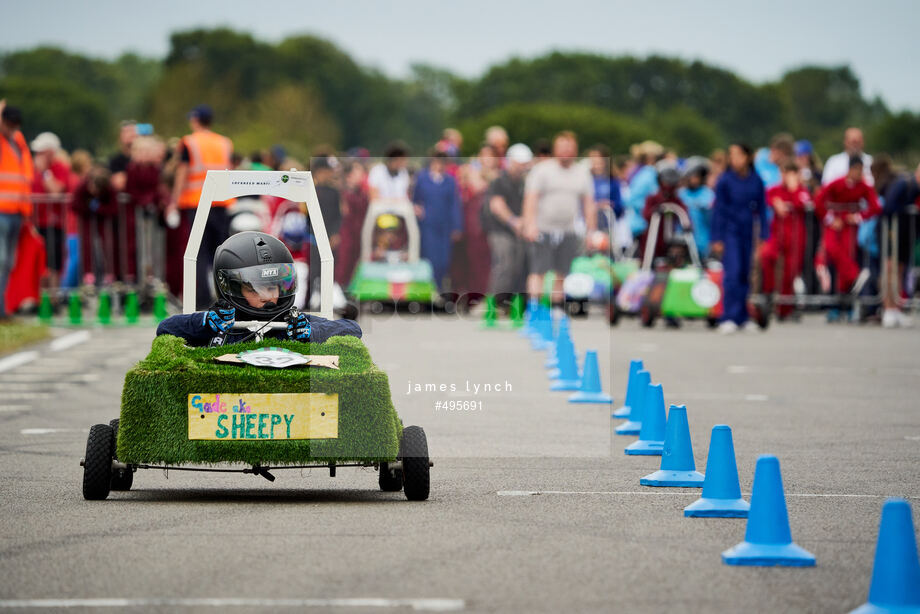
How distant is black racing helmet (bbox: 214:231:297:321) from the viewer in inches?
354

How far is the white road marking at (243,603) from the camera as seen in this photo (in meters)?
5.97

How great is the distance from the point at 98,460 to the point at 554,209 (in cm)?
1502

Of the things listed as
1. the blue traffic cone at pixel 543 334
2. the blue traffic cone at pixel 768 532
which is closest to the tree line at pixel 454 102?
the blue traffic cone at pixel 543 334

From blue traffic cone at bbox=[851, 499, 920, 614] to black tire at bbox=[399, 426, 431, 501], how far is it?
9.98 ft

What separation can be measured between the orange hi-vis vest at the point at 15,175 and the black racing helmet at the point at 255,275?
41.7 ft

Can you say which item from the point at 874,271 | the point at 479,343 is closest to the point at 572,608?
the point at 479,343

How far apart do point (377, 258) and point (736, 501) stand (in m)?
18.8

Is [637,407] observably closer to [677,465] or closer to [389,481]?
[677,465]

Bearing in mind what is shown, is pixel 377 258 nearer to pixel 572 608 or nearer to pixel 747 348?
pixel 747 348

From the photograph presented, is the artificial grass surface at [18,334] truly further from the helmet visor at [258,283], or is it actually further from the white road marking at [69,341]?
the helmet visor at [258,283]

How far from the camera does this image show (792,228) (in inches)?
1056

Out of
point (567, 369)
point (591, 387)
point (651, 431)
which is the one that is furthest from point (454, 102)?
point (651, 431)

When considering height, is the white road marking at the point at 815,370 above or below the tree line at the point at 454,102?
below

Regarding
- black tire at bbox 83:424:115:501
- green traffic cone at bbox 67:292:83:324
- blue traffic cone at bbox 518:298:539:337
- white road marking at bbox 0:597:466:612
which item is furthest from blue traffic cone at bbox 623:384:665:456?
green traffic cone at bbox 67:292:83:324
